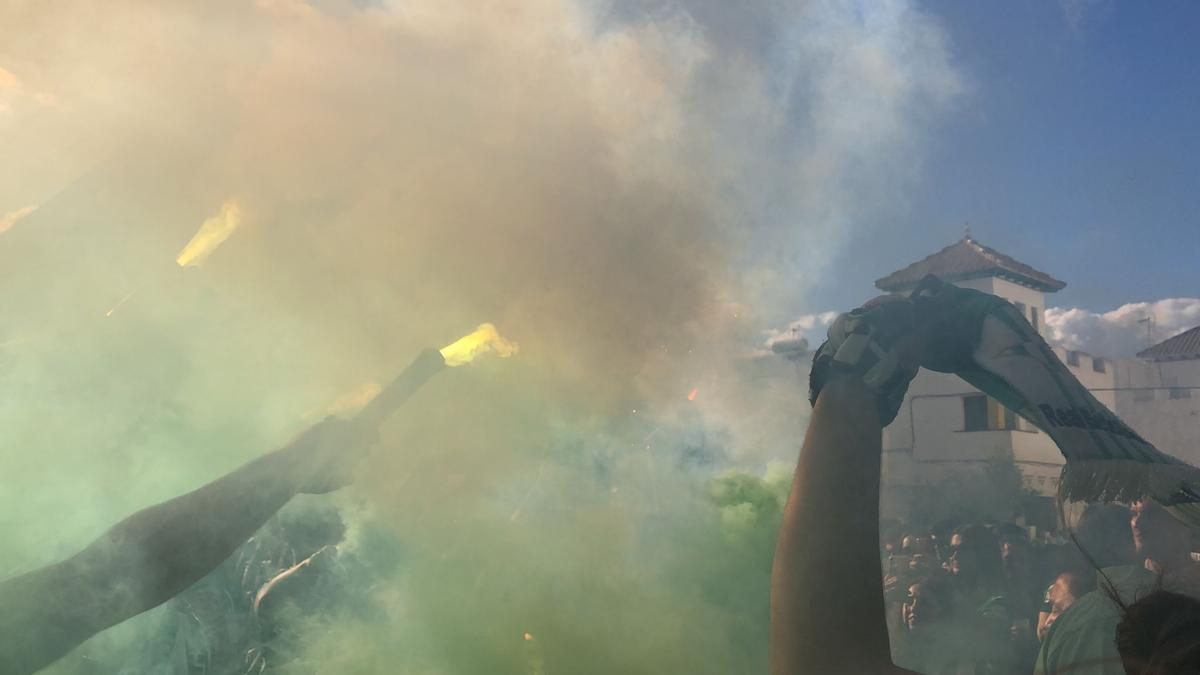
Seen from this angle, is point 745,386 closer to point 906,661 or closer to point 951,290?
point 906,661

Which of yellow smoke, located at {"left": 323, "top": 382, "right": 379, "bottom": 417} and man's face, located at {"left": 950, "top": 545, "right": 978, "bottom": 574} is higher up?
yellow smoke, located at {"left": 323, "top": 382, "right": 379, "bottom": 417}

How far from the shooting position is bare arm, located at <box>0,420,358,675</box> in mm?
1587

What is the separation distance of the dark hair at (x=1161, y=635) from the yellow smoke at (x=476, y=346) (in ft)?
12.4

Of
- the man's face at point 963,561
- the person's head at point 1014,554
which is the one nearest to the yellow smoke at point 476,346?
the man's face at point 963,561

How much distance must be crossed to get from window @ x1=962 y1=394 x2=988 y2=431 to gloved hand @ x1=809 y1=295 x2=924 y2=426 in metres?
19.7

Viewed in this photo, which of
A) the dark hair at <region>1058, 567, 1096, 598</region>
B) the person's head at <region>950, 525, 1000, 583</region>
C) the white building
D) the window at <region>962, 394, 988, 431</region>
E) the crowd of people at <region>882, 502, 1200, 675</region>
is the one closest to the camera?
the crowd of people at <region>882, 502, 1200, 675</region>

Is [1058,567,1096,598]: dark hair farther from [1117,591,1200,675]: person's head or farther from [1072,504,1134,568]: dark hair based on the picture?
[1117,591,1200,675]: person's head

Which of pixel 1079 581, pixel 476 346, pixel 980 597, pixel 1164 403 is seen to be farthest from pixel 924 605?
pixel 1164 403

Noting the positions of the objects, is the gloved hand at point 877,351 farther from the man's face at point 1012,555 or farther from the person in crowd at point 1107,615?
the man's face at point 1012,555

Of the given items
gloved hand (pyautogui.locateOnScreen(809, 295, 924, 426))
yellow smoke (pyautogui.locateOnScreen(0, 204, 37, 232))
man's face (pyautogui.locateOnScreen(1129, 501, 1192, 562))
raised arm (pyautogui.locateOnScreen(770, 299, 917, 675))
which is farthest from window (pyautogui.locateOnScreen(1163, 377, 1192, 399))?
yellow smoke (pyautogui.locateOnScreen(0, 204, 37, 232))

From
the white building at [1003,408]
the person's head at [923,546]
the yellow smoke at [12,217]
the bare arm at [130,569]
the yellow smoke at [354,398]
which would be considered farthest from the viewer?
the white building at [1003,408]

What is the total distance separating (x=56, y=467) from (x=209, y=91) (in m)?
2.33

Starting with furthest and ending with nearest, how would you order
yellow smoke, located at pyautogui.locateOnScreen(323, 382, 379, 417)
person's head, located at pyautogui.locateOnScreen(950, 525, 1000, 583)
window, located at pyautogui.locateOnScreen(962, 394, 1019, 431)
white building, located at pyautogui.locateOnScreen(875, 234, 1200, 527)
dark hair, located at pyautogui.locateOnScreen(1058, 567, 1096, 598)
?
1. window, located at pyautogui.locateOnScreen(962, 394, 1019, 431)
2. white building, located at pyautogui.locateOnScreen(875, 234, 1200, 527)
3. person's head, located at pyautogui.locateOnScreen(950, 525, 1000, 583)
4. yellow smoke, located at pyautogui.locateOnScreen(323, 382, 379, 417)
5. dark hair, located at pyautogui.locateOnScreen(1058, 567, 1096, 598)

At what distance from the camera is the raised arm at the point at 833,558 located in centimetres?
126
